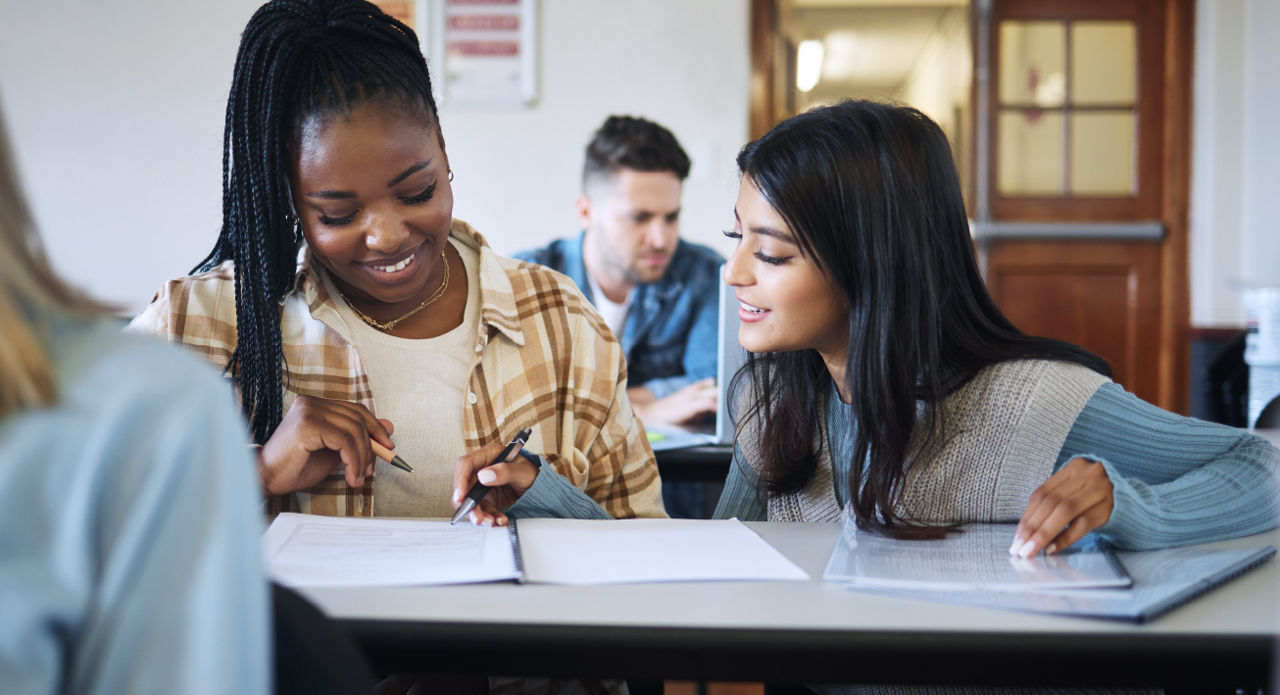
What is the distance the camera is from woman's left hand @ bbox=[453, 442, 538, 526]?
1079 mm

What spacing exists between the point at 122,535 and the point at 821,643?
458 mm

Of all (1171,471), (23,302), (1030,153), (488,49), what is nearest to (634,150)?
(488,49)

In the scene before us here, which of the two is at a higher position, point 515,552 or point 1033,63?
point 1033,63

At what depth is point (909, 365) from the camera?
3.74ft

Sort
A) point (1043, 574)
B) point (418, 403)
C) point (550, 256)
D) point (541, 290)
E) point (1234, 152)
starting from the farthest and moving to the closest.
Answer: point (1234, 152) < point (550, 256) < point (541, 290) < point (418, 403) < point (1043, 574)

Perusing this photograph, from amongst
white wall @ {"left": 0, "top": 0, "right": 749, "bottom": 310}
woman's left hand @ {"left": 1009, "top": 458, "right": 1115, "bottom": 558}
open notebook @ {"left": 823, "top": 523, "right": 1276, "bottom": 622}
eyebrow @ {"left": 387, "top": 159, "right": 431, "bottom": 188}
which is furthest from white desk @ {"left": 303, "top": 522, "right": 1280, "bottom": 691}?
white wall @ {"left": 0, "top": 0, "right": 749, "bottom": 310}

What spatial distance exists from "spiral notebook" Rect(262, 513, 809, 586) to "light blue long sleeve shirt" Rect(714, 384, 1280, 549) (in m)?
0.30

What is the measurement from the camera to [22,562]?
45 centimetres

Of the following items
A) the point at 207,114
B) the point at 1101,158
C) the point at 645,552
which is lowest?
the point at 645,552

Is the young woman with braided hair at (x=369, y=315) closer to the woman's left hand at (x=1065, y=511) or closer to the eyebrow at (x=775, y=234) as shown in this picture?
the eyebrow at (x=775, y=234)

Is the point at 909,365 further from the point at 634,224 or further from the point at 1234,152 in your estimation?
the point at 1234,152

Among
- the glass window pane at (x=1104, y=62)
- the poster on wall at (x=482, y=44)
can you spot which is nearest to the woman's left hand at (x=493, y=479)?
the poster on wall at (x=482, y=44)

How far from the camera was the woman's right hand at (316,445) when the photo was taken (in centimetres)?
110

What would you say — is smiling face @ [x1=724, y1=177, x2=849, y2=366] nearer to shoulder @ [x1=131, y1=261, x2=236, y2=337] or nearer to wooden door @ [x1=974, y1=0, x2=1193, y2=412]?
shoulder @ [x1=131, y1=261, x2=236, y2=337]
